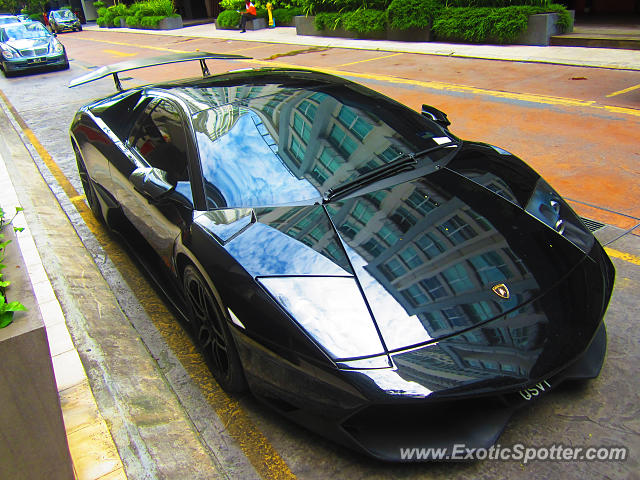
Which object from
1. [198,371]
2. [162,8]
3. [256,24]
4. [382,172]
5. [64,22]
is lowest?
[198,371]

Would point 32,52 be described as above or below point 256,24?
above

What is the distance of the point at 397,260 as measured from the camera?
8.17 ft

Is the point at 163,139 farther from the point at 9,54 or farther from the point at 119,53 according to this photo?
the point at 119,53

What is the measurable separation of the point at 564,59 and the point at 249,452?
1065 centimetres

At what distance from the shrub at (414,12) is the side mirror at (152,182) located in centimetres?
1323

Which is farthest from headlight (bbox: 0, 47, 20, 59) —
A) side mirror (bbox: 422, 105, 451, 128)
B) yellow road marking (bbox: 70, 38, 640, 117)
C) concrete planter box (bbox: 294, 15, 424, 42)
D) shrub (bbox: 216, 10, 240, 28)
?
side mirror (bbox: 422, 105, 451, 128)

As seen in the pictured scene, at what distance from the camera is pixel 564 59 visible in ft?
35.3

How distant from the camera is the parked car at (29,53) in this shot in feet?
57.6

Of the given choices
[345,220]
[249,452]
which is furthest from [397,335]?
[249,452]

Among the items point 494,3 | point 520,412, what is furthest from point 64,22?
point 520,412

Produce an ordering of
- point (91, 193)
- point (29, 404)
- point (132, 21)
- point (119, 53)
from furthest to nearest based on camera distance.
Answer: point (132, 21) < point (119, 53) < point (91, 193) < point (29, 404)

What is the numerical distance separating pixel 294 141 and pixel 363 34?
50.5 ft

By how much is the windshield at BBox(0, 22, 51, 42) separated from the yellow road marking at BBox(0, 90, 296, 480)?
54.7 ft

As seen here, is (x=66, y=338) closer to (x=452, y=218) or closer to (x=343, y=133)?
(x=343, y=133)
